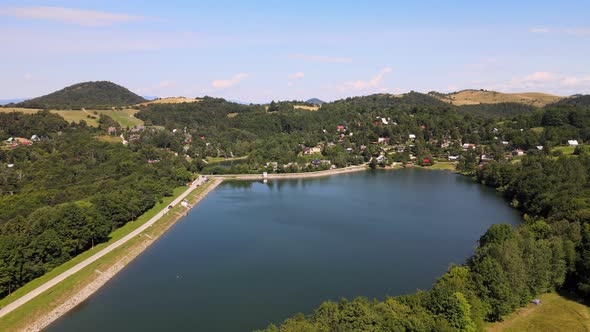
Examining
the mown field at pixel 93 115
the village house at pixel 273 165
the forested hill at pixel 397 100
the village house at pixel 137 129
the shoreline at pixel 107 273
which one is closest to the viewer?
the shoreline at pixel 107 273

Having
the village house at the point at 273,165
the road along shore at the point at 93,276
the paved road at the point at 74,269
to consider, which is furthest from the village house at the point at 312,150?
the paved road at the point at 74,269

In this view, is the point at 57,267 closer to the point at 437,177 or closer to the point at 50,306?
the point at 50,306

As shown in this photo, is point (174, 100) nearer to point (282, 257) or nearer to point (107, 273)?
point (107, 273)

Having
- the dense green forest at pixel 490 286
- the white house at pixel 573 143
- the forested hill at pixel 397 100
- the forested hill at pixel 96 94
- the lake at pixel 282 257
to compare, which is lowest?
the lake at pixel 282 257

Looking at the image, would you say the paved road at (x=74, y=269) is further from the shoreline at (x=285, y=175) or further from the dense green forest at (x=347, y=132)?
the dense green forest at (x=347, y=132)

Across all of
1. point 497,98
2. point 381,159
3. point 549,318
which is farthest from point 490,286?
point 497,98

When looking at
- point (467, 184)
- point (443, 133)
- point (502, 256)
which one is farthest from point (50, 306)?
point (443, 133)

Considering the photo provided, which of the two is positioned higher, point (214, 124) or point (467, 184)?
point (214, 124)
